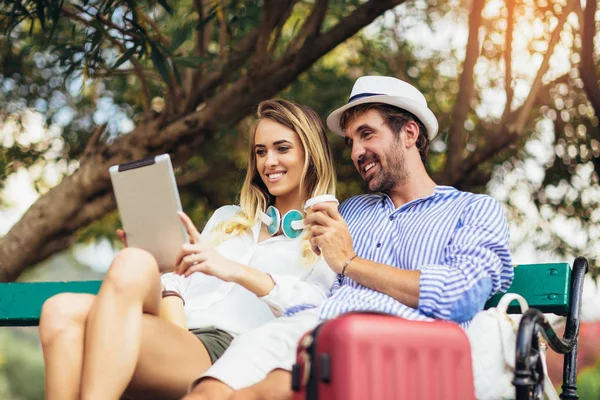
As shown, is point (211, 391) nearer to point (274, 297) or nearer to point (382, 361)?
point (274, 297)

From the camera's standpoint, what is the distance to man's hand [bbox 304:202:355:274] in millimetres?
3234

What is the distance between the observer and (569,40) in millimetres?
7000

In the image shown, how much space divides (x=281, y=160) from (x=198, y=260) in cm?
84

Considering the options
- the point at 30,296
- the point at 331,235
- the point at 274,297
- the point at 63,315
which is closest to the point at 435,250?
the point at 331,235

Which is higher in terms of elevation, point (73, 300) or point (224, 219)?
point (224, 219)

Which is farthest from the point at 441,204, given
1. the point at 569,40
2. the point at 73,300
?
the point at 569,40

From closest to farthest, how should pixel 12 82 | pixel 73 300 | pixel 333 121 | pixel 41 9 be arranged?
pixel 73 300
pixel 333 121
pixel 41 9
pixel 12 82

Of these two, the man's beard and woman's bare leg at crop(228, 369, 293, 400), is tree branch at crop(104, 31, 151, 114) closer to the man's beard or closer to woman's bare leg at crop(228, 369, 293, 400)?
the man's beard

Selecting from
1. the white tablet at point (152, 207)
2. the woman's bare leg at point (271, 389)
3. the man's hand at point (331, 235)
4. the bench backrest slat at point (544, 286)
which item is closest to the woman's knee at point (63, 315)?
the white tablet at point (152, 207)

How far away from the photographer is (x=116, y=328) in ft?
9.12

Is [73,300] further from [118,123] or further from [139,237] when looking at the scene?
[118,123]

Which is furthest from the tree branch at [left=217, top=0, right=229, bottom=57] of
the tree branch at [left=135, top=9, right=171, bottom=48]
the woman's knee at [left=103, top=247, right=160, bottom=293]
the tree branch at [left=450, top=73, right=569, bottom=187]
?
the woman's knee at [left=103, top=247, right=160, bottom=293]

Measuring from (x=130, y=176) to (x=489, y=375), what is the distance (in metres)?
1.34

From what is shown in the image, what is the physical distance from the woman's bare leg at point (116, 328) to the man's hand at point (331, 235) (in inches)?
26.2
